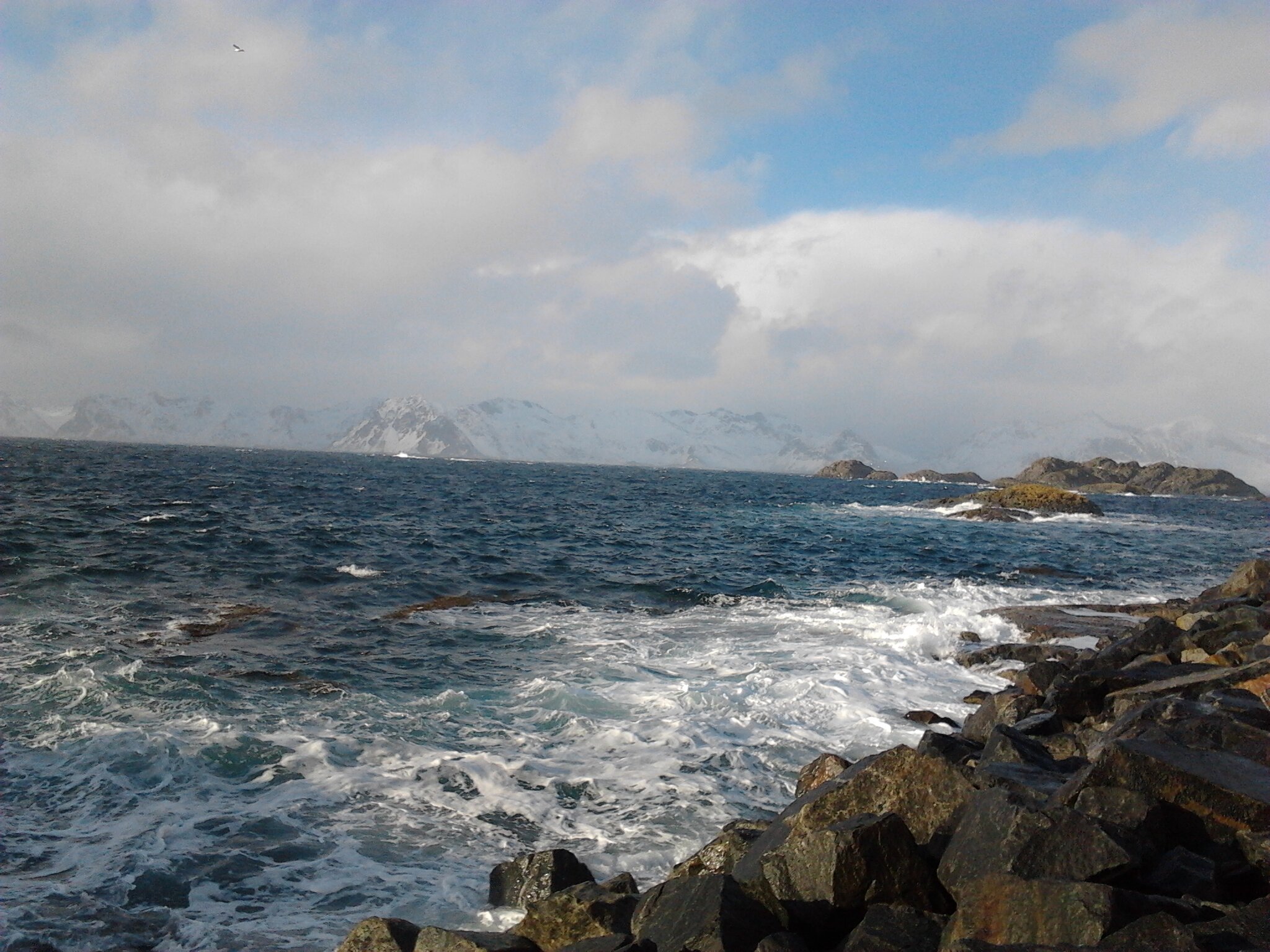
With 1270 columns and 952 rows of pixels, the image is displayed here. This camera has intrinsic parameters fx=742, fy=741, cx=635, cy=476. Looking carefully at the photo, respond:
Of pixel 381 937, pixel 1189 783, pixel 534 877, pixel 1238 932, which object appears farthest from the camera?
pixel 534 877

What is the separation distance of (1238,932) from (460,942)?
475 centimetres

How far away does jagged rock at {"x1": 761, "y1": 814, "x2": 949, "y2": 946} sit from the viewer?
521cm

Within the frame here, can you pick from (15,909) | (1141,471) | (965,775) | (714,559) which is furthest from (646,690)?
(1141,471)

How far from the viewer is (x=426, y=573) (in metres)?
23.6

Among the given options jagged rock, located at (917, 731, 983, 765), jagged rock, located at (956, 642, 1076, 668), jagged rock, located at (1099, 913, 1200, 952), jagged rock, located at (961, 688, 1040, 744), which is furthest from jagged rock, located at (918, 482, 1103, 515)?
jagged rock, located at (1099, 913, 1200, 952)

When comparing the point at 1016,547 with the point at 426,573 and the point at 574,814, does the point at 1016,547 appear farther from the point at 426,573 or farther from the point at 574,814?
the point at 574,814

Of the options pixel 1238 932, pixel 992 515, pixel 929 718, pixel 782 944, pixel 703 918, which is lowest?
pixel 929 718

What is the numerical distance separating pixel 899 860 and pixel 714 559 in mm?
24856

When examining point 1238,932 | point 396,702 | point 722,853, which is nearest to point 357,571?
point 396,702

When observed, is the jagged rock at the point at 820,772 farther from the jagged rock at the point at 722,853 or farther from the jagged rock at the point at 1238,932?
the jagged rock at the point at 1238,932

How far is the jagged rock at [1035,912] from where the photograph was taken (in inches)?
163

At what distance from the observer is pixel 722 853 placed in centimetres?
664

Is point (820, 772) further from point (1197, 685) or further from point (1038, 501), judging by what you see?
point (1038, 501)

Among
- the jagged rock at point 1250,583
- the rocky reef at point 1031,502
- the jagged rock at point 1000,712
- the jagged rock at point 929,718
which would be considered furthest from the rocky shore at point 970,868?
the rocky reef at point 1031,502
